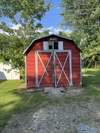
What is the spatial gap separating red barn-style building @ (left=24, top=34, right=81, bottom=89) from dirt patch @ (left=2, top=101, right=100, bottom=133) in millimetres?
6455

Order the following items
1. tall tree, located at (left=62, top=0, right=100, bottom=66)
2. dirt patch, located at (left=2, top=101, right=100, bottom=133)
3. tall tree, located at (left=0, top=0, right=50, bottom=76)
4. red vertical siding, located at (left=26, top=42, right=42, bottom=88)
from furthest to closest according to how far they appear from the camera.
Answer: tall tree, located at (left=62, top=0, right=100, bottom=66) < tall tree, located at (left=0, top=0, right=50, bottom=76) < red vertical siding, located at (left=26, top=42, right=42, bottom=88) < dirt patch, located at (left=2, top=101, right=100, bottom=133)

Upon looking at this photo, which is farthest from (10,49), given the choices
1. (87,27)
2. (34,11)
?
(87,27)

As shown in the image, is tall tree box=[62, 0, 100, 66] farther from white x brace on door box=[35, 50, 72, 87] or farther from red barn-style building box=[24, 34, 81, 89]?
white x brace on door box=[35, 50, 72, 87]

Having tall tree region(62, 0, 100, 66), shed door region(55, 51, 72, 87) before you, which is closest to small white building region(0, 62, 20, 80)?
shed door region(55, 51, 72, 87)

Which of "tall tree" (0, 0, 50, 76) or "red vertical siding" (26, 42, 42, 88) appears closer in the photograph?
"red vertical siding" (26, 42, 42, 88)

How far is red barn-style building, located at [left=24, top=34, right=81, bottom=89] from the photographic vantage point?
18156 millimetres

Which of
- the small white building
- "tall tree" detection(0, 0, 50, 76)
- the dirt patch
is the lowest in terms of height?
the dirt patch

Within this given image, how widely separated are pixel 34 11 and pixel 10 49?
3.41 m

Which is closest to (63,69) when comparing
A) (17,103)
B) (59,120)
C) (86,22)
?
(17,103)

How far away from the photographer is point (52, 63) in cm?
1827

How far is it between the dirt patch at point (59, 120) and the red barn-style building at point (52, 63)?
6455 mm

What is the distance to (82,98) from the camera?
1362 cm

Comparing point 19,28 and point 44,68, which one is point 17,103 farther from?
point 19,28

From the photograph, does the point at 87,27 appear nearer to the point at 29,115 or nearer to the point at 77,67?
the point at 77,67
